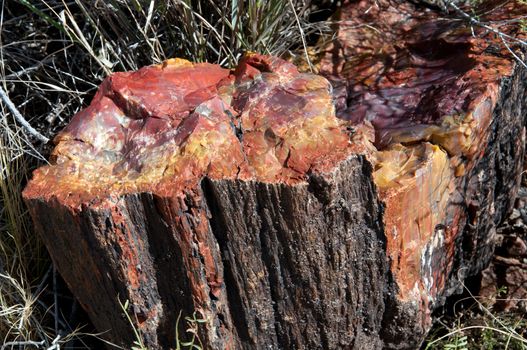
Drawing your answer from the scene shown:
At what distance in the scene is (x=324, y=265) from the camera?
1.80 m

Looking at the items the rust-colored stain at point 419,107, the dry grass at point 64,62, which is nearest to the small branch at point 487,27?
the rust-colored stain at point 419,107

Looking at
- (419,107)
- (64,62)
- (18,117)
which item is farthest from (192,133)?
(64,62)

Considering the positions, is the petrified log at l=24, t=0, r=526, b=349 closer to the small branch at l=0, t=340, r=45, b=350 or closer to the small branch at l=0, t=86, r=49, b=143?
the small branch at l=0, t=340, r=45, b=350

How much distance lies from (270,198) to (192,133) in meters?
0.29

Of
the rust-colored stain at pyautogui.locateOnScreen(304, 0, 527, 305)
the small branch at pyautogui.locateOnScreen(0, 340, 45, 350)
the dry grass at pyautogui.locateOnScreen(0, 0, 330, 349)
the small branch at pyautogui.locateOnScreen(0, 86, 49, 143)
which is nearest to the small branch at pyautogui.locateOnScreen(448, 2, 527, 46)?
the rust-colored stain at pyautogui.locateOnScreen(304, 0, 527, 305)

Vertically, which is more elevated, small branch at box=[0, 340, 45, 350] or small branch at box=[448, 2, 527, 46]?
small branch at box=[448, 2, 527, 46]

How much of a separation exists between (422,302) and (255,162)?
28.3 inches

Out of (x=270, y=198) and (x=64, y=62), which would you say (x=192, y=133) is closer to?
(x=270, y=198)

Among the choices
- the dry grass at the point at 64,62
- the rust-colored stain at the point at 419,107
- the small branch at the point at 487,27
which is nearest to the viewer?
the rust-colored stain at the point at 419,107

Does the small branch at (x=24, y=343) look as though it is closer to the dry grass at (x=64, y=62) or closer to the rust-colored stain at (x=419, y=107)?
the dry grass at (x=64, y=62)

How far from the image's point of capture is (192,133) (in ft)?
5.74

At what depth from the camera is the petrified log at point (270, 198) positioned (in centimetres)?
170

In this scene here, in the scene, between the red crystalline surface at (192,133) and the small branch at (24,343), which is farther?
the small branch at (24,343)

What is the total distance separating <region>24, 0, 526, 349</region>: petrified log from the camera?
5.57ft
